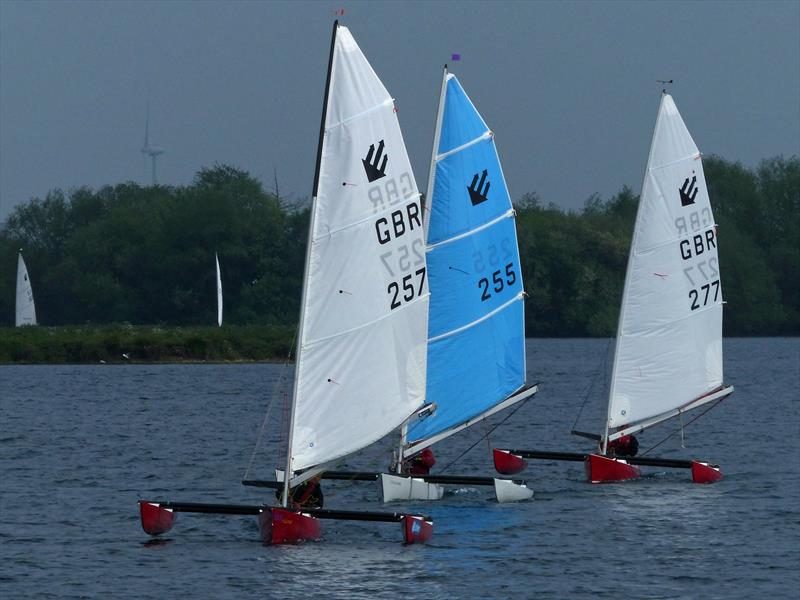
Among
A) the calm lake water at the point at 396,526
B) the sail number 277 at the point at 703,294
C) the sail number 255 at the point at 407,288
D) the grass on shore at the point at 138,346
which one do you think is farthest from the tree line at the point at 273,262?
the sail number 255 at the point at 407,288

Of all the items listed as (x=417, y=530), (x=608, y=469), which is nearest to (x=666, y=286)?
(x=608, y=469)

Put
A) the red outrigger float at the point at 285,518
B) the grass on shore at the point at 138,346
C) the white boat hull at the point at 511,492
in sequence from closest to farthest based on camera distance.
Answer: the red outrigger float at the point at 285,518 → the white boat hull at the point at 511,492 → the grass on shore at the point at 138,346

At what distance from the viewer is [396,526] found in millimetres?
28328

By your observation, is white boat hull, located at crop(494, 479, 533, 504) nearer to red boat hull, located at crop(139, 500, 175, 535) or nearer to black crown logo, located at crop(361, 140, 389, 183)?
red boat hull, located at crop(139, 500, 175, 535)

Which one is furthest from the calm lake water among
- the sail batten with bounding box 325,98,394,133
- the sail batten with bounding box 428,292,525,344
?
the sail batten with bounding box 325,98,394,133

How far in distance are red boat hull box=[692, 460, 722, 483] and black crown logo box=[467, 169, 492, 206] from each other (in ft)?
26.3

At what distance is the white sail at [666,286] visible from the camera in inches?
1342

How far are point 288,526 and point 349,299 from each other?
388 cm

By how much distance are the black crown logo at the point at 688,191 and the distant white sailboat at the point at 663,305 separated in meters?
0.02

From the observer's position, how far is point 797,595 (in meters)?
22.8

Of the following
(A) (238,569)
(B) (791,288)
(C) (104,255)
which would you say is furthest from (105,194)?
(A) (238,569)

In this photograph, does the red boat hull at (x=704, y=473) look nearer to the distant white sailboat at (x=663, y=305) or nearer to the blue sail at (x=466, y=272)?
the distant white sailboat at (x=663, y=305)

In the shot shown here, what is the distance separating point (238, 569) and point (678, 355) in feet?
49.1

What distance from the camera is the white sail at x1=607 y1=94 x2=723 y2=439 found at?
112ft
